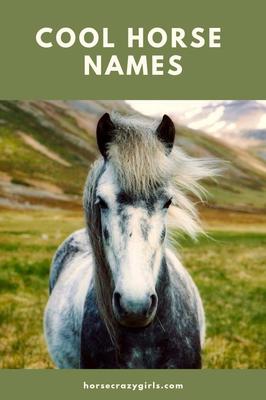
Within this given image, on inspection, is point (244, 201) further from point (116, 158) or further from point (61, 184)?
point (116, 158)

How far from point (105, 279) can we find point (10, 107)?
81656 millimetres

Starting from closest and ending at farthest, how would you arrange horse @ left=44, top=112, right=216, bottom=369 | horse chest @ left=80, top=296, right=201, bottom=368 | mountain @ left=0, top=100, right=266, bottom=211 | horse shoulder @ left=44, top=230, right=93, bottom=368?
horse @ left=44, top=112, right=216, bottom=369, horse chest @ left=80, top=296, right=201, bottom=368, horse shoulder @ left=44, top=230, right=93, bottom=368, mountain @ left=0, top=100, right=266, bottom=211

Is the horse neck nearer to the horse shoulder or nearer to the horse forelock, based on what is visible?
the horse forelock

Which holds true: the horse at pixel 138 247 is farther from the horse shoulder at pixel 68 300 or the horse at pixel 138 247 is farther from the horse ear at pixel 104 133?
the horse shoulder at pixel 68 300

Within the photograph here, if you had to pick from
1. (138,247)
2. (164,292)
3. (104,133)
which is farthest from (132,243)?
(104,133)

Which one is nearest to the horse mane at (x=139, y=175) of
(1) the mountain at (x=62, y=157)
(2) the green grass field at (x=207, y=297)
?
(2) the green grass field at (x=207, y=297)

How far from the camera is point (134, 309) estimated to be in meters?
3.62

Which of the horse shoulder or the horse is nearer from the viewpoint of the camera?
the horse

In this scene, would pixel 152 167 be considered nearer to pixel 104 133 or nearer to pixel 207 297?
pixel 104 133

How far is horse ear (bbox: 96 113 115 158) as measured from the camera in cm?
444

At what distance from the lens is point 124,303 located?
12.0 ft

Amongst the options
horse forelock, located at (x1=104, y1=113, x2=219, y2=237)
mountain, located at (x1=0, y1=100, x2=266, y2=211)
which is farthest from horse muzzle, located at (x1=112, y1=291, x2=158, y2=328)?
mountain, located at (x1=0, y1=100, x2=266, y2=211)

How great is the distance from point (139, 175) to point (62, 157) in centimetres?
6601

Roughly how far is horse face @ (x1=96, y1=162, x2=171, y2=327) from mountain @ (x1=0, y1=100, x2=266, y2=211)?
32310mm
